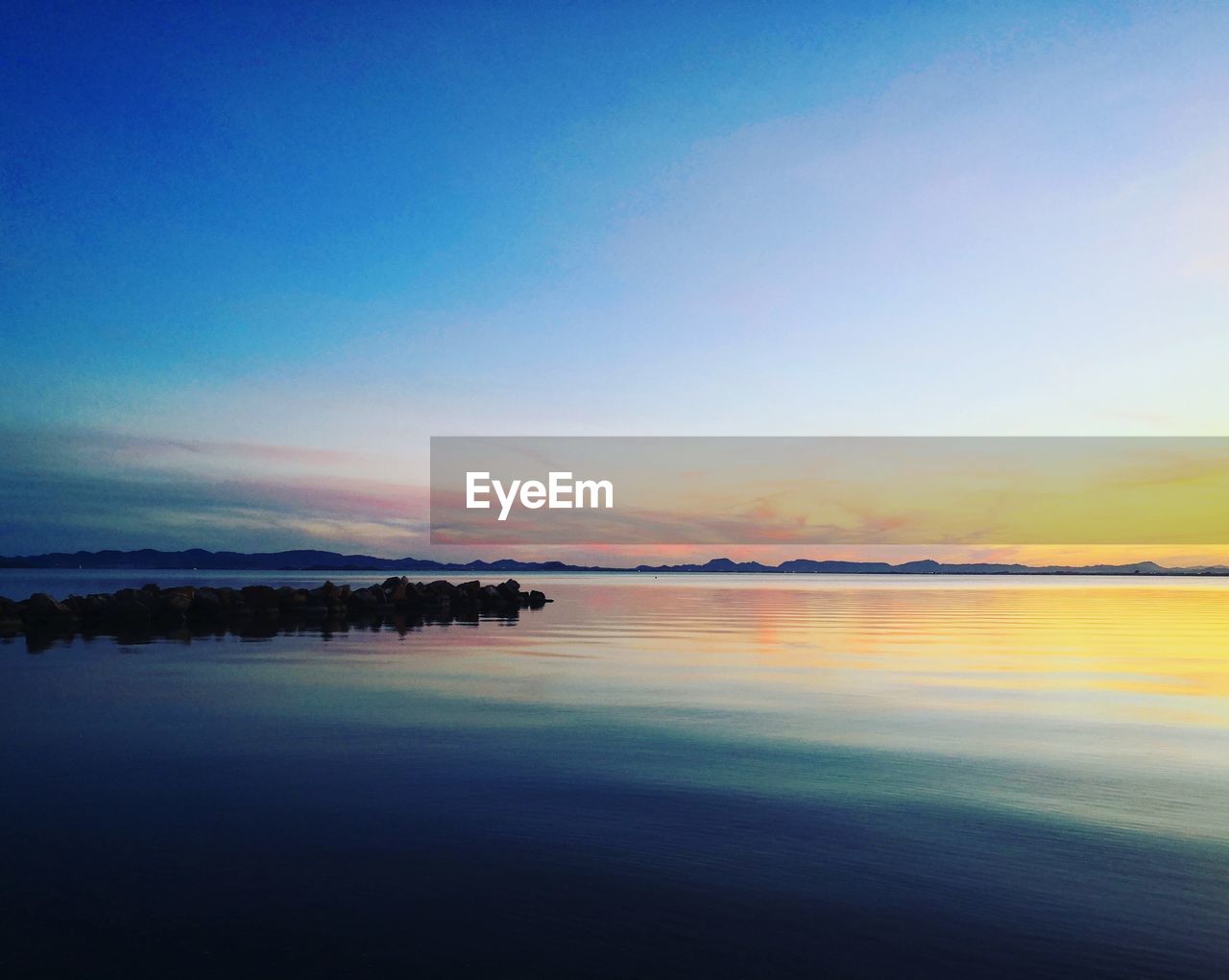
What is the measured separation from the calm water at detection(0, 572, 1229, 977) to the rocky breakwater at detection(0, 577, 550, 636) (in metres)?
16.4

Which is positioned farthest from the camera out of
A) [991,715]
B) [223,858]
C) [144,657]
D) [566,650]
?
[566,650]

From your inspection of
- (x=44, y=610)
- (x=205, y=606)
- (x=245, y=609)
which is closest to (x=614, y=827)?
(x=44, y=610)

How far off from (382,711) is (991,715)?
10222 mm

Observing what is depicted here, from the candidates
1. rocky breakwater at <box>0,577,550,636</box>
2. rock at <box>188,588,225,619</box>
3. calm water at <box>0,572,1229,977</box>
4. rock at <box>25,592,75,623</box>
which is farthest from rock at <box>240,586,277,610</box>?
calm water at <box>0,572,1229,977</box>

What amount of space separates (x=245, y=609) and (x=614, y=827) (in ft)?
115

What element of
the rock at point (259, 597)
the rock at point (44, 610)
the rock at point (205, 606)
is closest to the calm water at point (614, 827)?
the rock at point (44, 610)

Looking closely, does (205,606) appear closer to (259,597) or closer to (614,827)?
(259,597)

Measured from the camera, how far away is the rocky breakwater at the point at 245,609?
31578mm

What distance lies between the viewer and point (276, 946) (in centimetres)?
527

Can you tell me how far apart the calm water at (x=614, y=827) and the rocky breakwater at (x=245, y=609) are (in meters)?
16.4

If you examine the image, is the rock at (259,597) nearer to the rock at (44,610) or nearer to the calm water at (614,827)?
the rock at (44,610)

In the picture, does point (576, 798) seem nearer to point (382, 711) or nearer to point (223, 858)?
point (223, 858)

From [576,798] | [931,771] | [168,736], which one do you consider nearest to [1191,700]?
[931,771]

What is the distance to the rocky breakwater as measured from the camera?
104ft
